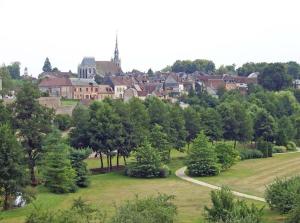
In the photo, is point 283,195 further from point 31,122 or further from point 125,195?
point 31,122

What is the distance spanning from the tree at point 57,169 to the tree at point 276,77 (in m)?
97.4

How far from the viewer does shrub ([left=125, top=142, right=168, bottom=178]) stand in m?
57.1

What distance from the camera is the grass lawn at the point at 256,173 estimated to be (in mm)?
51969

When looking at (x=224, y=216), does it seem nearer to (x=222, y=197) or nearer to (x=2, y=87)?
(x=222, y=197)

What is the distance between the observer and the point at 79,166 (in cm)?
5062

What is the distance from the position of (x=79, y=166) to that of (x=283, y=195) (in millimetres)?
19123

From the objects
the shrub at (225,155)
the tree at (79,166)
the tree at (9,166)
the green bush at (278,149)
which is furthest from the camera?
the green bush at (278,149)

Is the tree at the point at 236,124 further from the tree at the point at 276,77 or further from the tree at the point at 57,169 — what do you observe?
the tree at the point at 276,77

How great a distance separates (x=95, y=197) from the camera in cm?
4625

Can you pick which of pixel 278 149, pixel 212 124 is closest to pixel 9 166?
pixel 212 124

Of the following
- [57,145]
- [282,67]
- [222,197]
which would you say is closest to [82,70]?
[282,67]

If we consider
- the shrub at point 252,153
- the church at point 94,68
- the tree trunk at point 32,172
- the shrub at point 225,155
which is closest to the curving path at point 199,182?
the shrub at point 225,155

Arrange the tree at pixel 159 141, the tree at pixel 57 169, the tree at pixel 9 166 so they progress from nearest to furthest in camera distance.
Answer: the tree at pixel 9 166 < the tree at pixel 57 169 < the tree at pixel 159 141

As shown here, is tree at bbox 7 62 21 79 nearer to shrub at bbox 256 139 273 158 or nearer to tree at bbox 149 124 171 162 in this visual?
shrub at bbox 256 139 273 158
